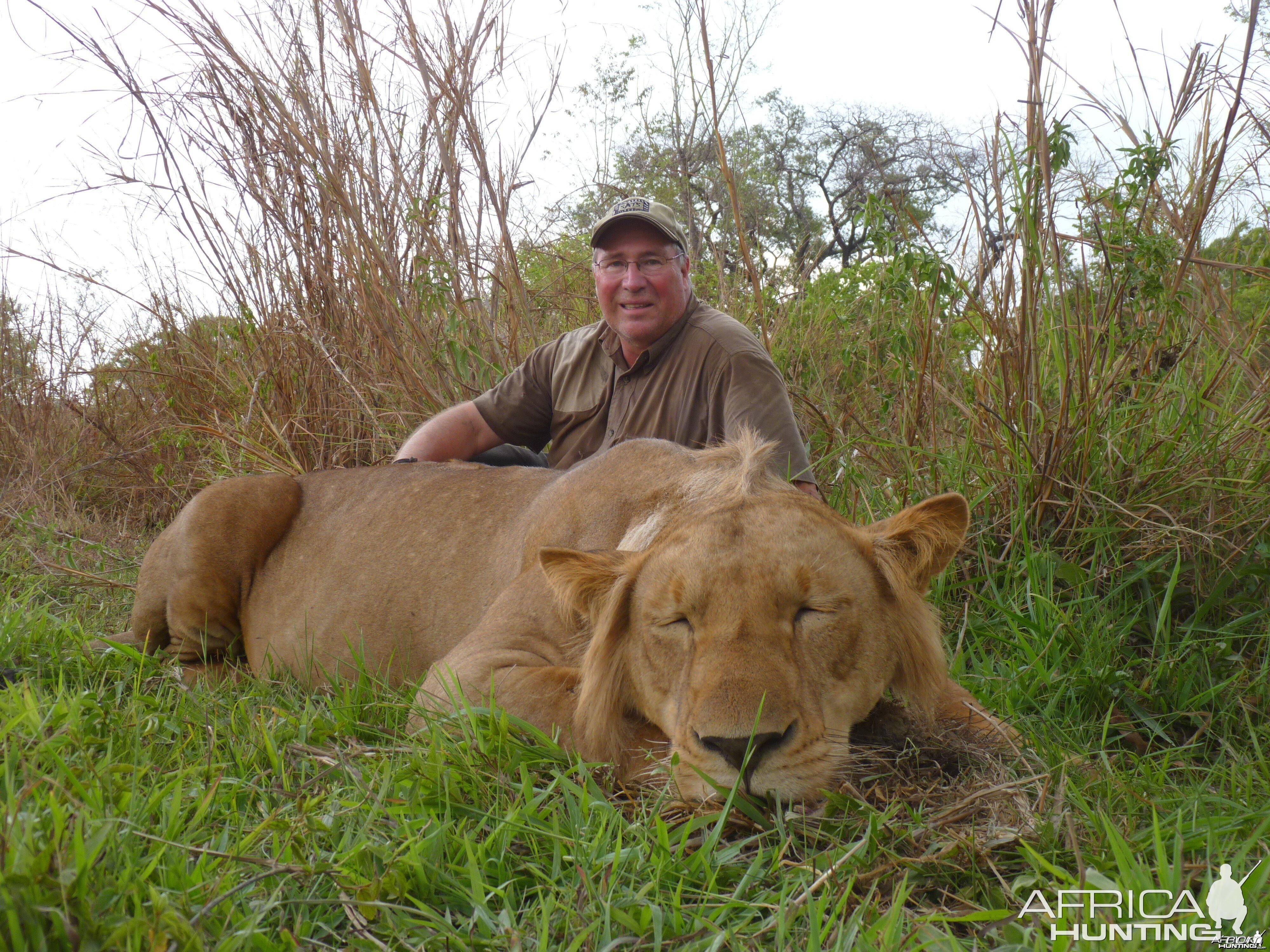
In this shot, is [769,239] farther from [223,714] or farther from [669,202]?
[223,714]

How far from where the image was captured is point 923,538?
2.54 m

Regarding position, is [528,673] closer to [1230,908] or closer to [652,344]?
[1230,908]

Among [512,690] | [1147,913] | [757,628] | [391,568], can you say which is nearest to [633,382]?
[391,568]

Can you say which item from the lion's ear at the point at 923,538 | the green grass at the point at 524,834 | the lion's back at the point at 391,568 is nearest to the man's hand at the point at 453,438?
the lion's back at the point at 391,568

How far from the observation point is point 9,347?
823cm

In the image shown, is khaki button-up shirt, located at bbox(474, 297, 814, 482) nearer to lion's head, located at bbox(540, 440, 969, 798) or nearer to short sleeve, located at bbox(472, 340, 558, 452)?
short sleeve, located at bbox(472, 340, 558, 452)

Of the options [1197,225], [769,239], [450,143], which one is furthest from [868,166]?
[1197,225]

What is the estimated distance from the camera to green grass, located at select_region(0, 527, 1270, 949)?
5.70 feet

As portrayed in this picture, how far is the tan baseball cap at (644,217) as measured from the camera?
498cm

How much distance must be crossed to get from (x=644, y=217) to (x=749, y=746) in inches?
136

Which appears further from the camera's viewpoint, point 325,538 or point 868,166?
point 868,166

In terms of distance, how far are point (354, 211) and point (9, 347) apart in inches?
179

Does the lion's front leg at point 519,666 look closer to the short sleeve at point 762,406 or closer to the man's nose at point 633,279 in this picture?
the short sleeve at point 762,406

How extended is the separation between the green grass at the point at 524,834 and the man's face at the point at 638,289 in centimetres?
242
